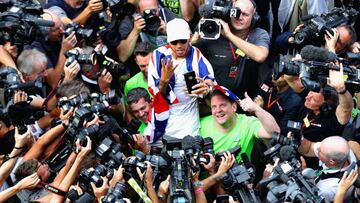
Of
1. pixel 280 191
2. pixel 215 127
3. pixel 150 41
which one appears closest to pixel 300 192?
pixel 280 191

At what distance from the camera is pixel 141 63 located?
10.0 m

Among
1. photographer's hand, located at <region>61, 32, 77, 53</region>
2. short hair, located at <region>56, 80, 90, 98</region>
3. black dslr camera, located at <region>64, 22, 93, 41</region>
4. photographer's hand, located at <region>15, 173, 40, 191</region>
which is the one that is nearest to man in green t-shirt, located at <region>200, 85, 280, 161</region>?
short hair, located at <region>56, 80, 90, 98</region>

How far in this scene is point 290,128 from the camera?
8.79 m

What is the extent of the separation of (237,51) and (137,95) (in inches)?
48.0

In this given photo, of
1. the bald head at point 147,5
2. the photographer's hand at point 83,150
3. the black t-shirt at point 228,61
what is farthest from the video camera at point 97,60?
the photographer's hand at point 83,150

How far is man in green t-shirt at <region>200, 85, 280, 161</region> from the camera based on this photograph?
366 inches

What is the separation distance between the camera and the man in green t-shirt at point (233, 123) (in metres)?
9.29

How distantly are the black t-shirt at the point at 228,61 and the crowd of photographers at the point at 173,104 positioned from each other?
1 centimetres

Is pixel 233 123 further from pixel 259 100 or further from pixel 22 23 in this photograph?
pixel 22 23

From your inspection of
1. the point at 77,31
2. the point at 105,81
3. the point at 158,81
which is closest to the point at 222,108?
the point at 158,81

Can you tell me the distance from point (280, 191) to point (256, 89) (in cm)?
253

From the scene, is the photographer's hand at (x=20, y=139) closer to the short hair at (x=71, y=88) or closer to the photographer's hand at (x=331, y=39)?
the short hair at (x=71, y=88)

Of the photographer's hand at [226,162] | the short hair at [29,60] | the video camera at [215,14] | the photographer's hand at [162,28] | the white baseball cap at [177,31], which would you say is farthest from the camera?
the photographer's hand at [162,28]

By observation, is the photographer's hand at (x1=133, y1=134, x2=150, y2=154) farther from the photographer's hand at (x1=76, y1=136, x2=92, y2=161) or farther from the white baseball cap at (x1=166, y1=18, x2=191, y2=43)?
the white baseball cap at (x1=166, y1=18, x2=191, y2=43)
